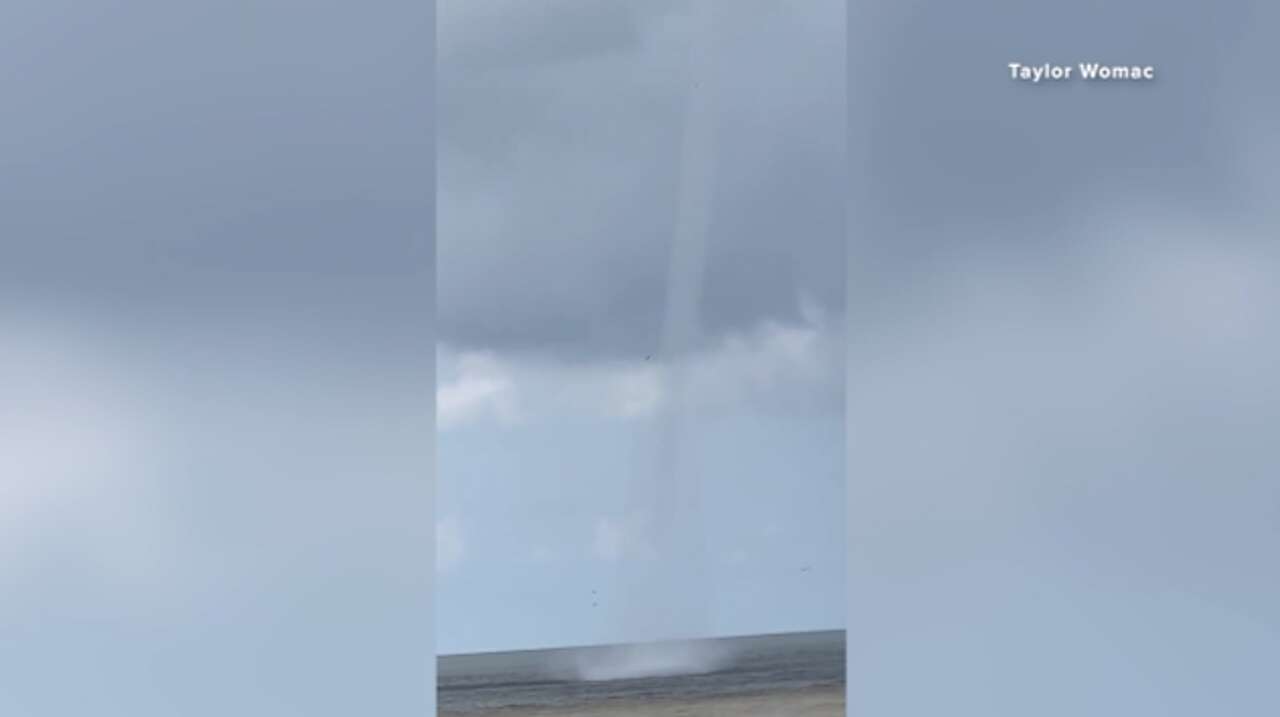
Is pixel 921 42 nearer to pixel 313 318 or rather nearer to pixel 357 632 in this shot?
pixel 313 318

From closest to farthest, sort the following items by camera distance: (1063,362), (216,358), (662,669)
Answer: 1. (216,358)
2. (1063,362)
3. (662,669)

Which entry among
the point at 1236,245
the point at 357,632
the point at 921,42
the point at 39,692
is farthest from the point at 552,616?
the point at 1236,245

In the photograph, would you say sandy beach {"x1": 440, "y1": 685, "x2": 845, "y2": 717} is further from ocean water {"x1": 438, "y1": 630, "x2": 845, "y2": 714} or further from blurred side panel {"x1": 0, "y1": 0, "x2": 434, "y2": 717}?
blurred side panel {"x1": 0, "y1": 0, "x2": 434, "y2": 717}

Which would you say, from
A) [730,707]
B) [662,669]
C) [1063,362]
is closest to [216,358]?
[662,669]

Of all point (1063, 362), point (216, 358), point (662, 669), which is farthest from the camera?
point (662, 669)

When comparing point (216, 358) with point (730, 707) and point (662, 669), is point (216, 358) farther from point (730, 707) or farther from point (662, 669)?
point (730, 707)

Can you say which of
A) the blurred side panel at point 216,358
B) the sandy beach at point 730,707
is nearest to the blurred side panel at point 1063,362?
the sandy beach at point 730,707
